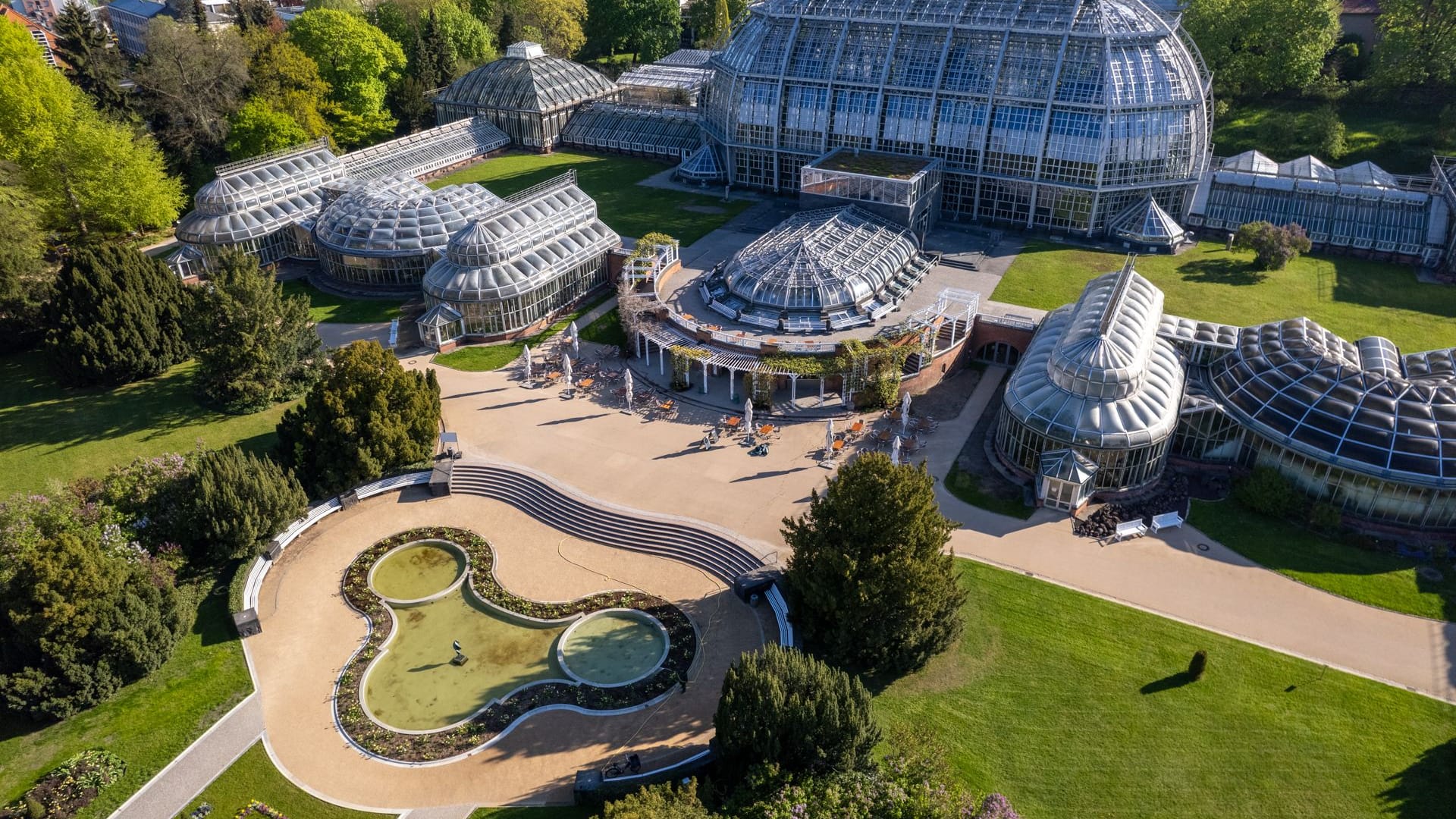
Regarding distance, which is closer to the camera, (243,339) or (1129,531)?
(1129,531)

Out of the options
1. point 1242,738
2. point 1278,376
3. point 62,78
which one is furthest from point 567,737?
point 62,78

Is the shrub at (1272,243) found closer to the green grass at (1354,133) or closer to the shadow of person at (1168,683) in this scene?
the green grass at (1354,133)

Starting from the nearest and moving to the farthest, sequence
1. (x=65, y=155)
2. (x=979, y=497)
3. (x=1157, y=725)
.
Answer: (x=1157, y=725), (x=979, y=497), (x=65, y=155)

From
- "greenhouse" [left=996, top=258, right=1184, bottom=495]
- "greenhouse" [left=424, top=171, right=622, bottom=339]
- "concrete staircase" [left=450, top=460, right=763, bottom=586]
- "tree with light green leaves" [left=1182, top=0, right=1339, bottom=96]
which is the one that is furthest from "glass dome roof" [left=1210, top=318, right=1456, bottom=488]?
"tree with light green leaves" [left=1182, top=0, right=1339, bottom=96]

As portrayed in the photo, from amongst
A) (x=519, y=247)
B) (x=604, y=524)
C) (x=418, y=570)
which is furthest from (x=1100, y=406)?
(x=519, y=247)

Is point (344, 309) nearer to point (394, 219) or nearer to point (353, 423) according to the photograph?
point (394, 219)

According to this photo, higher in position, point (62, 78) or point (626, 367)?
point (62, 78)

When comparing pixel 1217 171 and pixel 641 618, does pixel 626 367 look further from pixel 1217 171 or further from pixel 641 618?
pixel 1217 171
